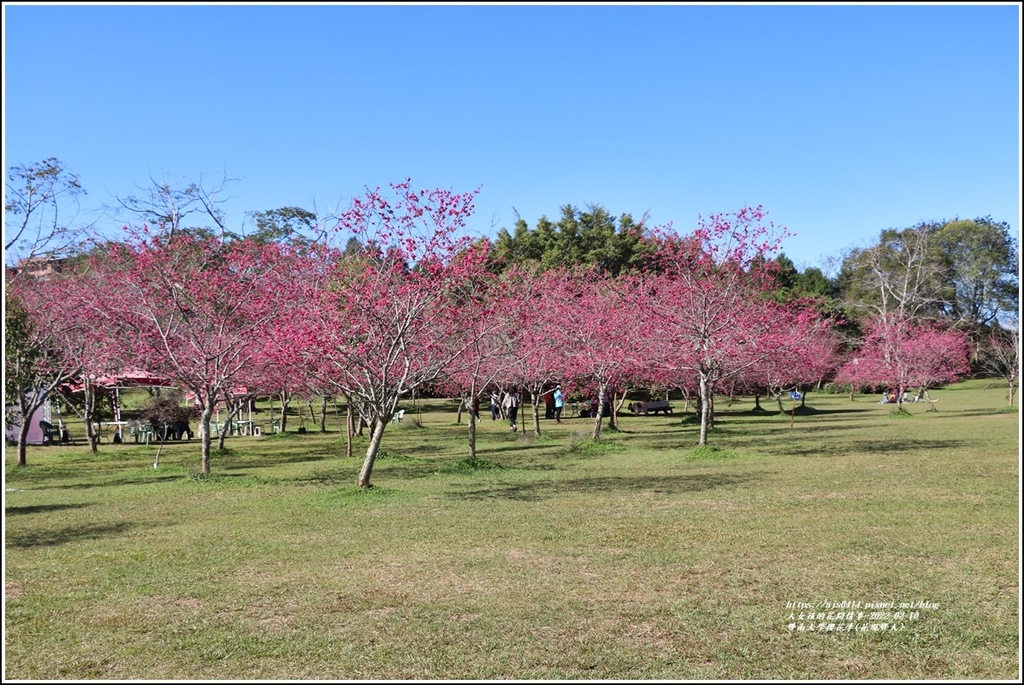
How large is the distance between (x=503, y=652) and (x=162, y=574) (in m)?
4.05

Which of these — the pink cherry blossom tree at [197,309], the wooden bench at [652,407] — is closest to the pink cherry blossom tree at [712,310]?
the pink cherry blossom tree at [197,309]

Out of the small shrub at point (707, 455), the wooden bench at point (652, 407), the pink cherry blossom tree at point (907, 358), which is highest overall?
the pink cherry blossom tree at point (907, 358)

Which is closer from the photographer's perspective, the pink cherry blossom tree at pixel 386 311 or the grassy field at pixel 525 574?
the grassy field at pixel 525 574

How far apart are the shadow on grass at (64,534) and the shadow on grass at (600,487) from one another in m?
4.82

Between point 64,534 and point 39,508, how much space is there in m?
2.94

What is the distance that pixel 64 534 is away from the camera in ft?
34.8

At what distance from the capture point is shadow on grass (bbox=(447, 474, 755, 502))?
13288mm

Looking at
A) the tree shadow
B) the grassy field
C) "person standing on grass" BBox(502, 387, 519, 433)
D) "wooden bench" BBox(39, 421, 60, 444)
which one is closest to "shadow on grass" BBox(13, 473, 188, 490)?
the tree shadow

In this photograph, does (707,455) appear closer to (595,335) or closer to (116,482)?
(595,335)

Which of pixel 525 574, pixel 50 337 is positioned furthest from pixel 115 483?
pixel 525 574

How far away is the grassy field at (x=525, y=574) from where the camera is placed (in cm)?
556

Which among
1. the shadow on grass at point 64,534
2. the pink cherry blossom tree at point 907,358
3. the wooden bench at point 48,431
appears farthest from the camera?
the pink cherry blossom tree at point 907,358

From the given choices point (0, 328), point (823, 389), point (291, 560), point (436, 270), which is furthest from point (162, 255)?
point (823, 389)

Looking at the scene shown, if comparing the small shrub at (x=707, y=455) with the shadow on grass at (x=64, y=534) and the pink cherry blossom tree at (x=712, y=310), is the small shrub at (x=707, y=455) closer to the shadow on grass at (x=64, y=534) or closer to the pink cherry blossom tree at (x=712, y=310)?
the pink cherry blossom tree at (x=712, y=310)
